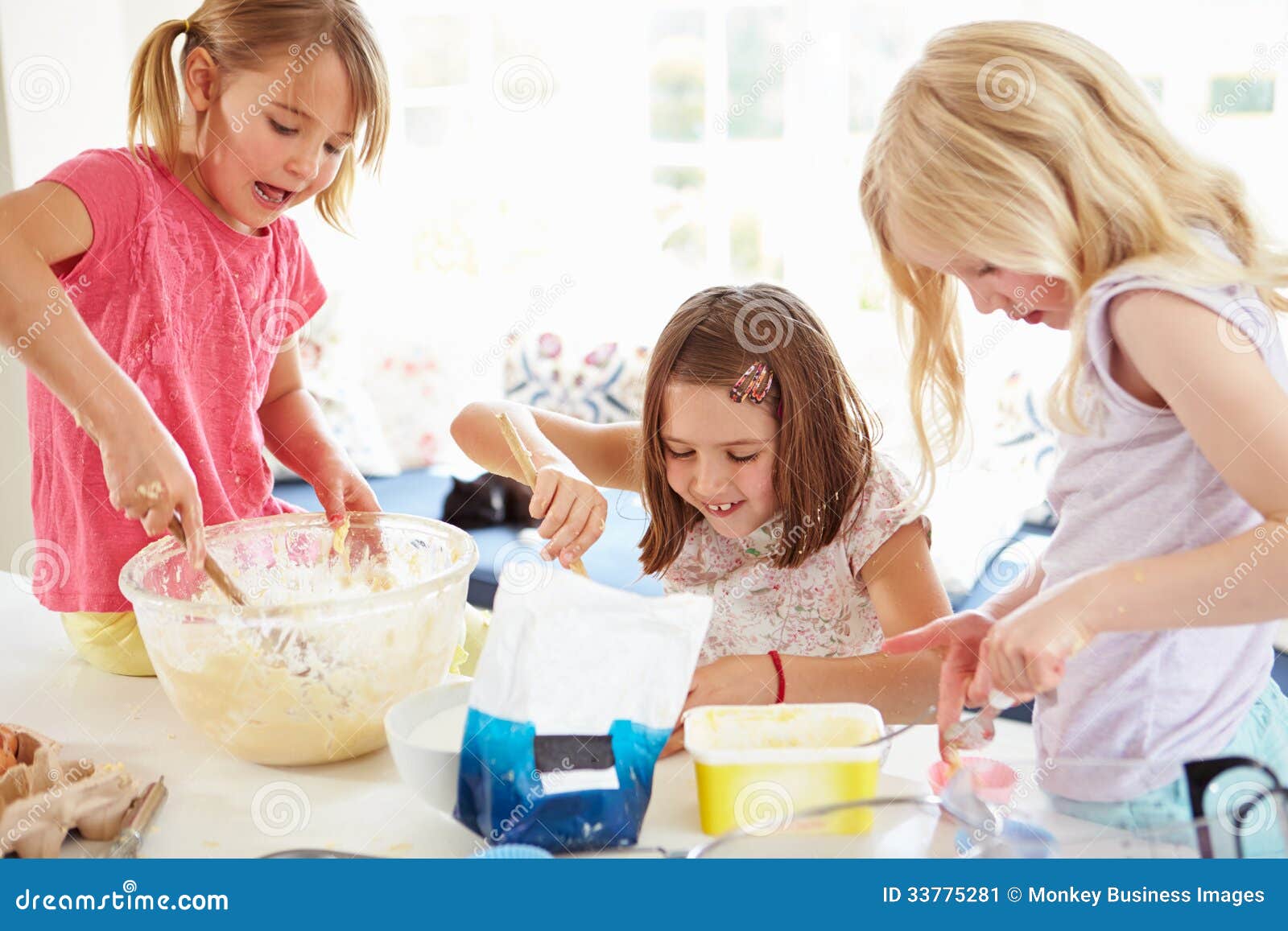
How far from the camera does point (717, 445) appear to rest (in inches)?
50.5

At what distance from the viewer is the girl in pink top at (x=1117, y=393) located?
796mm

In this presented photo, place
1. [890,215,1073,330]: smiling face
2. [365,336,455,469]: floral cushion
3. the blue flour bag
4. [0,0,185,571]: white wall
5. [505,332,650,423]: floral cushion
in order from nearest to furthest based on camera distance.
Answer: the blue flour bag → [890,215,1073,330]: smiling face → [0,0,185,571]: white wall → [505,332,650,423]: floral cushion → [365,336,455,469]: floral cushion

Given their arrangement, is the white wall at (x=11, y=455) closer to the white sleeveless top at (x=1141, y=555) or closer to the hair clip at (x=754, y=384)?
the hair clip at (x=754, y=384)

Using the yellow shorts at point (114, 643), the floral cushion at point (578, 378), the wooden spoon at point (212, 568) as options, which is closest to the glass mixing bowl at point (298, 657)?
the wooden spoon at point (212, 568)

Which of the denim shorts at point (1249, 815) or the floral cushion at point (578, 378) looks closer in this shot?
the denim shorts at point (1249, 815)

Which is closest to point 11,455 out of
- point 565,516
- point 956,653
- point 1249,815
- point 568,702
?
point 565,516

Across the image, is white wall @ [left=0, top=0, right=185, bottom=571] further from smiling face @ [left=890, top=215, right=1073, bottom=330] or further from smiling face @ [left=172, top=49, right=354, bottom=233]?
smiling face @ [left=890, top=215, right=1073, bottom=330]

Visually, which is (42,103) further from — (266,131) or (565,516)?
(565,516)

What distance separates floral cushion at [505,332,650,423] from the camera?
326 cm

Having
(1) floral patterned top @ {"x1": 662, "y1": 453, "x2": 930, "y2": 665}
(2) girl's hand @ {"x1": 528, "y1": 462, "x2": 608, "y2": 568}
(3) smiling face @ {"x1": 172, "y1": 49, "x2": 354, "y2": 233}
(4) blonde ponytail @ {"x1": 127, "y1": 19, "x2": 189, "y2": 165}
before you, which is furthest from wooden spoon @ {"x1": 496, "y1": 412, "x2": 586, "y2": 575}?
(4) blonde ponytail @ {"x1": 127, "y1": 19, "x2": 189, "y2": 165}

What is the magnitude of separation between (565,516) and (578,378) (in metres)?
2.17

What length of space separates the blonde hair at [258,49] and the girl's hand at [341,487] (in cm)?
37
